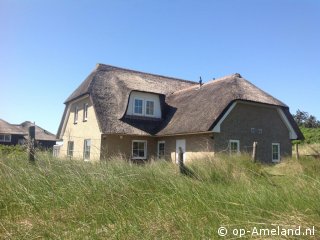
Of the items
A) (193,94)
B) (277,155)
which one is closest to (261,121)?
(277,155)

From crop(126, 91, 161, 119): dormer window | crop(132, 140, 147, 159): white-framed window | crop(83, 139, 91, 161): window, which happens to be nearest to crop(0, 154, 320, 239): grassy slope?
crop(132, 140, 147, 159): white-framed window

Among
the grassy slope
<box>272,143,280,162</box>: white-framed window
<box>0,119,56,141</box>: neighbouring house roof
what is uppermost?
<box>0,119,56,141</box>: neighbouring house roof

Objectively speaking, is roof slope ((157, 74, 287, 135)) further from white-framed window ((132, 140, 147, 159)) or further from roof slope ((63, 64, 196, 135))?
roof slope ((63, 64, 196, 135))

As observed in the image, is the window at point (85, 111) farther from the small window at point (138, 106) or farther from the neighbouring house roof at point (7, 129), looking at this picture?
the neighbouring house roof at point (7, 129)

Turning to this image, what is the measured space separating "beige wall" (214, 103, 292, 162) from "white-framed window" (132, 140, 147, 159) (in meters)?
5.36

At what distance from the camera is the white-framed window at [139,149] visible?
67.5 feet

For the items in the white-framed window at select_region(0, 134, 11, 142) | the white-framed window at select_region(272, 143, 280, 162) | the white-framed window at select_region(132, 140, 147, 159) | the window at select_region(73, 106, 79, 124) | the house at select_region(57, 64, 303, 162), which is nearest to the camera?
the house at select_region(57, 64, 303, 162)

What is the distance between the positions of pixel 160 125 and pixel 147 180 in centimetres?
1598

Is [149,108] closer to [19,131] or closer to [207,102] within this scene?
[207,102]

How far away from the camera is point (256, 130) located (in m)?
19.5

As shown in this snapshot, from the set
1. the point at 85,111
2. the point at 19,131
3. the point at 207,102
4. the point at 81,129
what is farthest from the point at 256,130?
the point at 19,131

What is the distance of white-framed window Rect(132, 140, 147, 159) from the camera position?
2057 centimetres

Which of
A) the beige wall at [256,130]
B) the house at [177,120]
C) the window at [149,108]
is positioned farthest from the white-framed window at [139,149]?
the beige wall at [256,130]

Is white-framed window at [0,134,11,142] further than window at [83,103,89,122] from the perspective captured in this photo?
Yes
